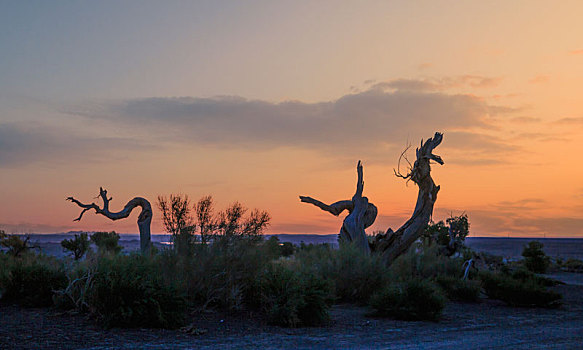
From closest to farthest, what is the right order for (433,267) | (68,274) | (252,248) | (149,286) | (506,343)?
1. (506,343)
2. (149,286)
3. (68,274)
4. (252,248)
5. (433,267)

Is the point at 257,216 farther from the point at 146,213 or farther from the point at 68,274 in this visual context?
the point at 146,213

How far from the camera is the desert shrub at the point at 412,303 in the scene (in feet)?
55.5

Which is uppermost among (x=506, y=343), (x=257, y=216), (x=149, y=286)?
(x=257, y=216)

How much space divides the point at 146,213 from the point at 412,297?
1585 cm

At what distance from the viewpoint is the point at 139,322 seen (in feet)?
44.9

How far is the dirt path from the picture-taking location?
12195mm

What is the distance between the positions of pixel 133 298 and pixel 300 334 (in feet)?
12.6

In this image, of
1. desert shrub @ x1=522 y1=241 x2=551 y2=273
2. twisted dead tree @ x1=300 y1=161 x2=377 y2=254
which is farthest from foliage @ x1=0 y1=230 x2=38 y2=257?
desert shrub @ x1=522 y1=241 x2=551 y2=273

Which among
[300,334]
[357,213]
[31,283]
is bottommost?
[300,334]

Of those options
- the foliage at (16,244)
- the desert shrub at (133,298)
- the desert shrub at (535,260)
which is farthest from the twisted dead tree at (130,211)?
the desert shrub at (535,260)

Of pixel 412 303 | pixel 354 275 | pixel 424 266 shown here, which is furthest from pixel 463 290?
pixel 412 303

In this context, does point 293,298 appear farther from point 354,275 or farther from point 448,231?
point 448,231

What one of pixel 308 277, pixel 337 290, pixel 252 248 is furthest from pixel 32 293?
pixel 337 290

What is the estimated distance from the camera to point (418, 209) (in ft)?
85.4
